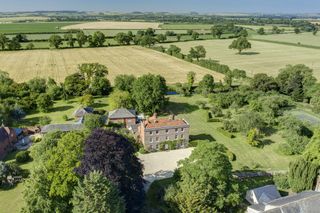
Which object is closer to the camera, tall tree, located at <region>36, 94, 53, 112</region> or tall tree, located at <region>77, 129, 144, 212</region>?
tall tree, located at <region>77, 129, 144, 212</region>

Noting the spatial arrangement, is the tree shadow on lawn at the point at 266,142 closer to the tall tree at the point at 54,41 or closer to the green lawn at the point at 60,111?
the green lawn at the point at 60,111

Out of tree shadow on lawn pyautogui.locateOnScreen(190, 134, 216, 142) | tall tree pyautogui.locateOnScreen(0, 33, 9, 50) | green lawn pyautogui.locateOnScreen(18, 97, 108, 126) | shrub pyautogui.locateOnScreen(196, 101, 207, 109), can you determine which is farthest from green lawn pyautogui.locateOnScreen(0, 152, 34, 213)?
tall tree pyautogui.locateOnScreen(0, 33, 9, 50)

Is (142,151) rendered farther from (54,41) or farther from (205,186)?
(54,41)

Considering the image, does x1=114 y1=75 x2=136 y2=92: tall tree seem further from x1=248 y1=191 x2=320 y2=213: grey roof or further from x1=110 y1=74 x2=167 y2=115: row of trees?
x1=248 y1=191 x2=320 y2=213: grey roof

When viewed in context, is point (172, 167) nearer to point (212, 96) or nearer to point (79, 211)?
point (79, 211)

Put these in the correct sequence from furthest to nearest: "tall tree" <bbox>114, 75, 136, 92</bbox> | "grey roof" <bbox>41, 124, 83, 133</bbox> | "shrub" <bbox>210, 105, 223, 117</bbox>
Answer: "tall tree" <bbox>114, 75, 136, 92</bbox> → "shrub" <bbox>210, 105, 223, 117</bbox> → "grey roof" <bbox>41, 124, 83, 133</bbox>

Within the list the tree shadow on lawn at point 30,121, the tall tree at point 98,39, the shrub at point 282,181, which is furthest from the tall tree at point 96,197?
the tall tree at point 98,39
